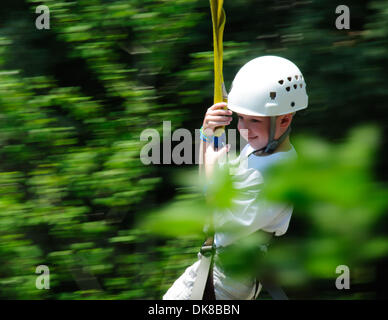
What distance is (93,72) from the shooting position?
3.67 meters

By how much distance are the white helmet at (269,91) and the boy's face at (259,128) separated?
0.02 metres

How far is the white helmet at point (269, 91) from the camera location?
2307 millimetres

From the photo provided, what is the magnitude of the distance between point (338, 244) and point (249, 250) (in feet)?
0.53

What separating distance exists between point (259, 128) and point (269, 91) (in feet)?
0.47

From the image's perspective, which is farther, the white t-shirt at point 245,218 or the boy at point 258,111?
the boy at point 258,111

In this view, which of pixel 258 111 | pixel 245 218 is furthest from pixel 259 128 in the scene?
pixel 245 218

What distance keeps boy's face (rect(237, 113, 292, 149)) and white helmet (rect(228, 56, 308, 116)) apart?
0.03 metres

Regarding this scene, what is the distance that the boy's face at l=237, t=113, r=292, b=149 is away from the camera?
7.59 ft

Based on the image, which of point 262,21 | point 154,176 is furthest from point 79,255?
point 262,21

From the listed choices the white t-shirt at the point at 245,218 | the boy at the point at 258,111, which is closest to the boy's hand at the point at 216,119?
the boy at the point at 258,111

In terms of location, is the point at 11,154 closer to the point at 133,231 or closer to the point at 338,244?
the point at 133,231

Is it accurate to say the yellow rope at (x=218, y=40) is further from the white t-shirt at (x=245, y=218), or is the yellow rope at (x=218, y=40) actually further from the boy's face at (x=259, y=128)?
the white t-shirt at (x=245, y=218)

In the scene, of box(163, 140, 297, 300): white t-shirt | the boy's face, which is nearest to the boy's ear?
the boy's face

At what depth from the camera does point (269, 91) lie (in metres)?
2.31
